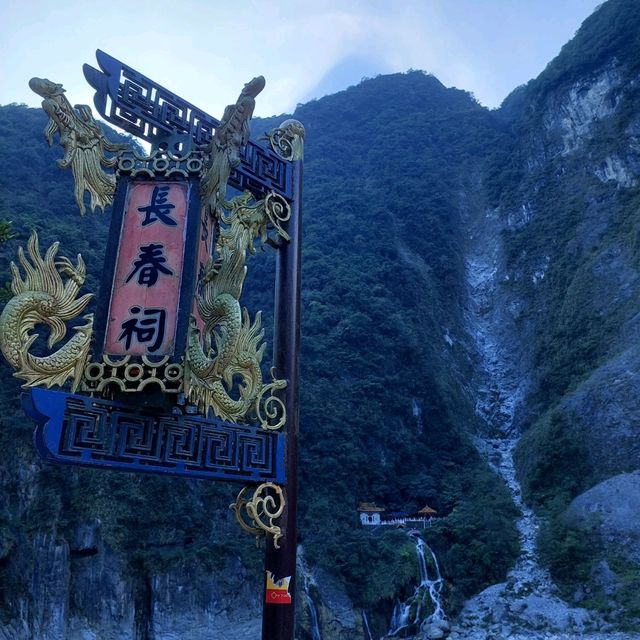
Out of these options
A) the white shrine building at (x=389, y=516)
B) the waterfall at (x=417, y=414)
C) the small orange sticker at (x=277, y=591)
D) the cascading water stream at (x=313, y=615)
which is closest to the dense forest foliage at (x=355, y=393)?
the waterfall at (x=417, y=414)

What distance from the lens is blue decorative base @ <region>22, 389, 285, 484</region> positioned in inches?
106

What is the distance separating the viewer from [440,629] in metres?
15.3

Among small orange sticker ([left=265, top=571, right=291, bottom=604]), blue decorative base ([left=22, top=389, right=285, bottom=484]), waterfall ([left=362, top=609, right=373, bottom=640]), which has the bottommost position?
waterfall ([left=362, top=609, right=373, bottom=640])

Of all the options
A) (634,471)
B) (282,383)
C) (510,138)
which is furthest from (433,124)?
(282,383)

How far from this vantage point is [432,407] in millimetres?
24859

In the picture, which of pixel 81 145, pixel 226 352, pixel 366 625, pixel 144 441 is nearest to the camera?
pixel 144 441

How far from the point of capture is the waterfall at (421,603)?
15844 mm

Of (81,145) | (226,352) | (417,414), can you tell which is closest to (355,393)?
(417,414)

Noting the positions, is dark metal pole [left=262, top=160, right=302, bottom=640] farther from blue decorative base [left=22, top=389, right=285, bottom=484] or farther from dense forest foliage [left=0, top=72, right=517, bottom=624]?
dense forest foliage [left=0, top=72, right=517, bottom=624]

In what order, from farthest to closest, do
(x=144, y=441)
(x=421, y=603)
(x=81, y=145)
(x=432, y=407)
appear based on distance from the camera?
(x=432, y=407), (x=421, y=603), (x=81, y=145), (x=144, y=441)

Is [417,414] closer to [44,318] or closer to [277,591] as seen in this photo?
[277,591]

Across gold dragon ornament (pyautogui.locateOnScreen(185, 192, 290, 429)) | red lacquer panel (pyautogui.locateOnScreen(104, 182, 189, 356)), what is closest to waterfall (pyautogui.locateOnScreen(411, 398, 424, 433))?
gold dragon ornament (pyautogui.locateOnScreen(185, 192, 290, 429))

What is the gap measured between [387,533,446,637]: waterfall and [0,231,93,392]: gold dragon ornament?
50.0ft

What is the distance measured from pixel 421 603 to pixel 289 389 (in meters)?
14.6
